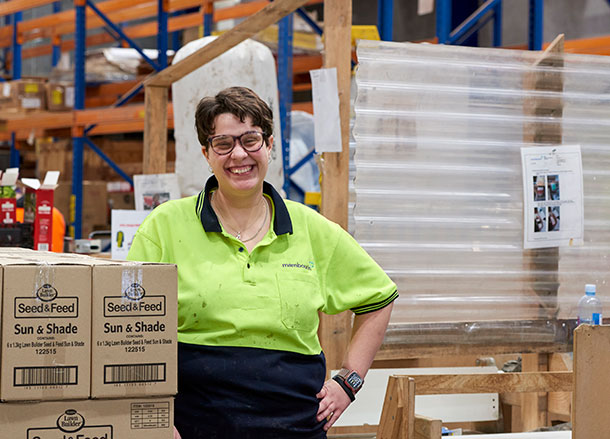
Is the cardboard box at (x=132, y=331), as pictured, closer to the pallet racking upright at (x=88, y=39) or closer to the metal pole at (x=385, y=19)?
the metal pole at (x=385, y=19)

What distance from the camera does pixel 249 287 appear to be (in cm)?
227

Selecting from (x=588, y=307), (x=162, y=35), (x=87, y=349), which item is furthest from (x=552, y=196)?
(x=162, y=35)

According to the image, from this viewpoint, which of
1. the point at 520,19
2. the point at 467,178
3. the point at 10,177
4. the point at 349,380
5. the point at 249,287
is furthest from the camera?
the point at 520,19

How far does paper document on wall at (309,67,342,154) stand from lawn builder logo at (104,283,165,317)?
5.73ft

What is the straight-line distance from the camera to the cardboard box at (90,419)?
1.71 meters

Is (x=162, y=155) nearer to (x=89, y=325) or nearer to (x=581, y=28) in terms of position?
(x=89, y=325)

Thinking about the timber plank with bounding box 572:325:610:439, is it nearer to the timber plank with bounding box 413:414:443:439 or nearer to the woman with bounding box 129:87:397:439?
the timber plank with bounding box 413:414:443:439

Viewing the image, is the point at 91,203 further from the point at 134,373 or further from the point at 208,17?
the point at 134,373

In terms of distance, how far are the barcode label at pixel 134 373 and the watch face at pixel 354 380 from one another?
84cm

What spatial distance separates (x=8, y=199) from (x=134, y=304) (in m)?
3.03

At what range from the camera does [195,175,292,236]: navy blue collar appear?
2334mm

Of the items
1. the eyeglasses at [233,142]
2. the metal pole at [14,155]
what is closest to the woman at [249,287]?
the eyeglasses at [233,142]

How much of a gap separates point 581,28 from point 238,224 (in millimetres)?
8219

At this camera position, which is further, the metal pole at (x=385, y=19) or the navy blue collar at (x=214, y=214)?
the metal pole at (x=385, y=19)
